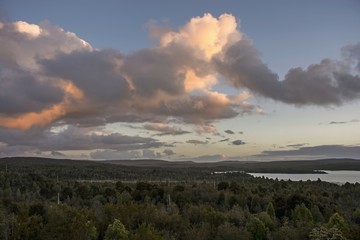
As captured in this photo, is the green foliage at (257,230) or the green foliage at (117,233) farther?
the green foliage at (257,230)

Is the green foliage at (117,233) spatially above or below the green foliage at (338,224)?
above

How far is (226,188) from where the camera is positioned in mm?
79562

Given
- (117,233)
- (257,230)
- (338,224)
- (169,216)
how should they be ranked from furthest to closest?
(169,216) → (257,230) → (338,224) → (117,233)

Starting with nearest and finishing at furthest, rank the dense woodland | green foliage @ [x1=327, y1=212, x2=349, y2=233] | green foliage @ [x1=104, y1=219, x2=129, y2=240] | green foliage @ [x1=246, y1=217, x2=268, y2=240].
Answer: the dense woodland, green foliage @ [x1=104, y1=219, x2=129, y2=240], green foliage @ [x1=327, y1=212, x2=349, y2=233], green foliage @ [x1=246, y1=217, x2=268, y2=240]

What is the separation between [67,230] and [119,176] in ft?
364

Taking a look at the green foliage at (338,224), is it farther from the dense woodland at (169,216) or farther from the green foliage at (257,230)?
the green foliage at (257,230)

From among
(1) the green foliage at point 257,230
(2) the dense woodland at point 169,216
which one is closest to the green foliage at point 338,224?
(2) the dense woodland at point 169,216

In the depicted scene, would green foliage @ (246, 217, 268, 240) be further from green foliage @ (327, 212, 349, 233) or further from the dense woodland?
green foliage @ (327, 212, 349, 233)

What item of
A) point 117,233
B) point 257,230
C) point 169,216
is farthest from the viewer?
point 169,216

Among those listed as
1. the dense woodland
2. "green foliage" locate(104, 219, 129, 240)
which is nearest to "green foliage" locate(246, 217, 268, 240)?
the dense woodland

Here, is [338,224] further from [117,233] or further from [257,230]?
[117,233]

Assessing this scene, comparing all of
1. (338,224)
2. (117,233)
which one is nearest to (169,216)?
(117,233)

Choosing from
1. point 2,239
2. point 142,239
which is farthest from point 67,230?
point 2,239

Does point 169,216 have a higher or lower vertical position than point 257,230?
higher
